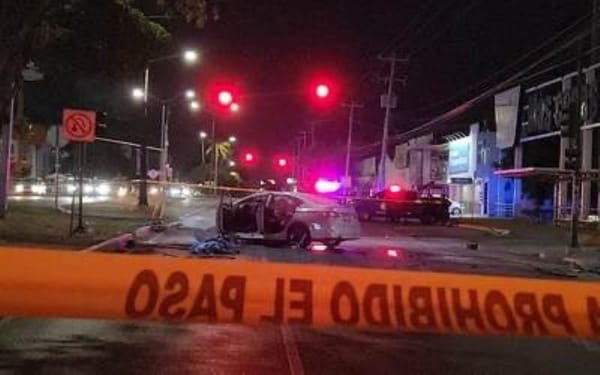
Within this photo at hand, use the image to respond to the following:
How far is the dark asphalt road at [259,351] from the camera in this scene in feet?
26.8

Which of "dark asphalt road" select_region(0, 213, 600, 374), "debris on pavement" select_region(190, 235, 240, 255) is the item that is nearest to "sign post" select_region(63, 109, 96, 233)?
"debris on pavement" select_region(190, 235, 240, 255)

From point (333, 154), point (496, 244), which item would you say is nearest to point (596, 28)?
point (496, 244)

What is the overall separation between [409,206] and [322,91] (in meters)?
22.0

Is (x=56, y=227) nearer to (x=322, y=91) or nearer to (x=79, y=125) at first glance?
(x=79, y=125)

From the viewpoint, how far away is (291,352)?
29.3ft

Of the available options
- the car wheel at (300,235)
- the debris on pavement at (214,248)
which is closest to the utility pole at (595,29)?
the car wheel at (300,235)

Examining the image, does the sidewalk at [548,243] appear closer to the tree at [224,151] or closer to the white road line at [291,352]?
the white road line at [291,352]

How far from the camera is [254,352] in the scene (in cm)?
887

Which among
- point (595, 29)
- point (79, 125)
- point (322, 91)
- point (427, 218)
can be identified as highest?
point (595, 29)

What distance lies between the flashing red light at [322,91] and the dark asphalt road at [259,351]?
523 inches

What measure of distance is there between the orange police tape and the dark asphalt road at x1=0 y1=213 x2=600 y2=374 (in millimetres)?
3299

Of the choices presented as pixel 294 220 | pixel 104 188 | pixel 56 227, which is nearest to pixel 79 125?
pixel 56 227

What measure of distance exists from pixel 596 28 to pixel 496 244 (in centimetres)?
1103

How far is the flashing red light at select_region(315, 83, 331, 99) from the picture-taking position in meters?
23.2
